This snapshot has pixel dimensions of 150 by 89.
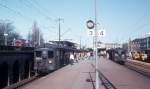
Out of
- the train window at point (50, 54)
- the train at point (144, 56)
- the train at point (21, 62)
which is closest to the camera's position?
the train at point (21, 62)

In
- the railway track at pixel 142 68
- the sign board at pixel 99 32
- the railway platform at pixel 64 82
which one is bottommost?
the railway track at pixel 142 68

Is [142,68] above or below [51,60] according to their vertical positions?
below

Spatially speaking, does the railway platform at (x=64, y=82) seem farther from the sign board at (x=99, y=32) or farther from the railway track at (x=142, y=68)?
the railway track at (x=142, y=68)

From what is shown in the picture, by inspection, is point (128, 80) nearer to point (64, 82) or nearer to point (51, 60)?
point (64, 82)

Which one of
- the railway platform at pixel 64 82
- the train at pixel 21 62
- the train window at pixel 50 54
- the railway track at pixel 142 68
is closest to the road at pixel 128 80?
the railway platform at pixel 64 82

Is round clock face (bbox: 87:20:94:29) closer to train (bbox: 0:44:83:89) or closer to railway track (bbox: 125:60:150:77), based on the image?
train (bbox: 0:44:83:89)

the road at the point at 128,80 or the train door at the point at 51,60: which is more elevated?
the train door at the point at 51,60

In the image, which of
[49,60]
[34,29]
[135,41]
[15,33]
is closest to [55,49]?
[49,60]

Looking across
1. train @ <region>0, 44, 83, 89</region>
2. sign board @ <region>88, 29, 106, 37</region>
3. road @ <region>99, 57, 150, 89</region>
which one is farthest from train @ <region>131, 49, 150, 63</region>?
sign board @ <region>88, 29, 106, 37</region>

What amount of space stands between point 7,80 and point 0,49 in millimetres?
4796

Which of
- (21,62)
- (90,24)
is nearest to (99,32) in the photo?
(90,24)

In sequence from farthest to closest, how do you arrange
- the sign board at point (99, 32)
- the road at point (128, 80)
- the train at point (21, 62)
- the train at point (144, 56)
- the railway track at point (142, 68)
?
the train at point (144, 56), the railway track at point (142, 68), the train at point (21, 62), the road at point (128, 80), the sign board at point (99, 32)

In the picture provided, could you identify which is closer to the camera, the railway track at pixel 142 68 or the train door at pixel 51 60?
the train door at pixel 51 60


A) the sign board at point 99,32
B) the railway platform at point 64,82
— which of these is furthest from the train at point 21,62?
the sign board at point 99,32
